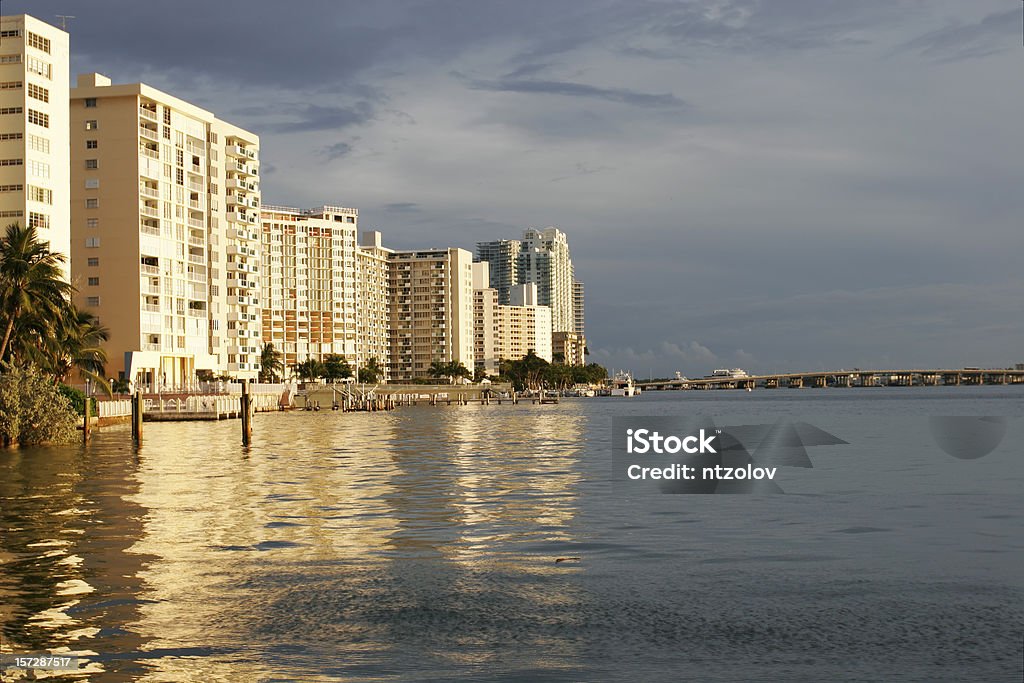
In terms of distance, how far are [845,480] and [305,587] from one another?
85.7 ft

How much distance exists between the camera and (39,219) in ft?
327

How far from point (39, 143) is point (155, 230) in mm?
28857

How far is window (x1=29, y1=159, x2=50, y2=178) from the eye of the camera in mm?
99875

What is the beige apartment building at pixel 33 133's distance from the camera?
99.1 metres

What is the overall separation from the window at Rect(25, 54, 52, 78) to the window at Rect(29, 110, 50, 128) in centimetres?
380

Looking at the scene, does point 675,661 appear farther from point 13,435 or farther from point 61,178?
point 61,178

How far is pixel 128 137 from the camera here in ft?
418

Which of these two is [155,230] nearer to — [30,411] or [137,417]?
[137,417]

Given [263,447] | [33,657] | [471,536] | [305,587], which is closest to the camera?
[33,657]

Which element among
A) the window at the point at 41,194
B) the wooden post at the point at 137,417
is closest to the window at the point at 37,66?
the window at the point at 41,194

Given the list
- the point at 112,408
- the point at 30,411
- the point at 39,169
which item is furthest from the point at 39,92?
the point at 30,411

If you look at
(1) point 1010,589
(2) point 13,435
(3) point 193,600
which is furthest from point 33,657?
(2) point 13,435

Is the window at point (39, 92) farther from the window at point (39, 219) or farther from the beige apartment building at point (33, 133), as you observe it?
the window at point (39, 219)

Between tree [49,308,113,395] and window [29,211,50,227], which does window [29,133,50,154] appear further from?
tree [49,308,113,395]
